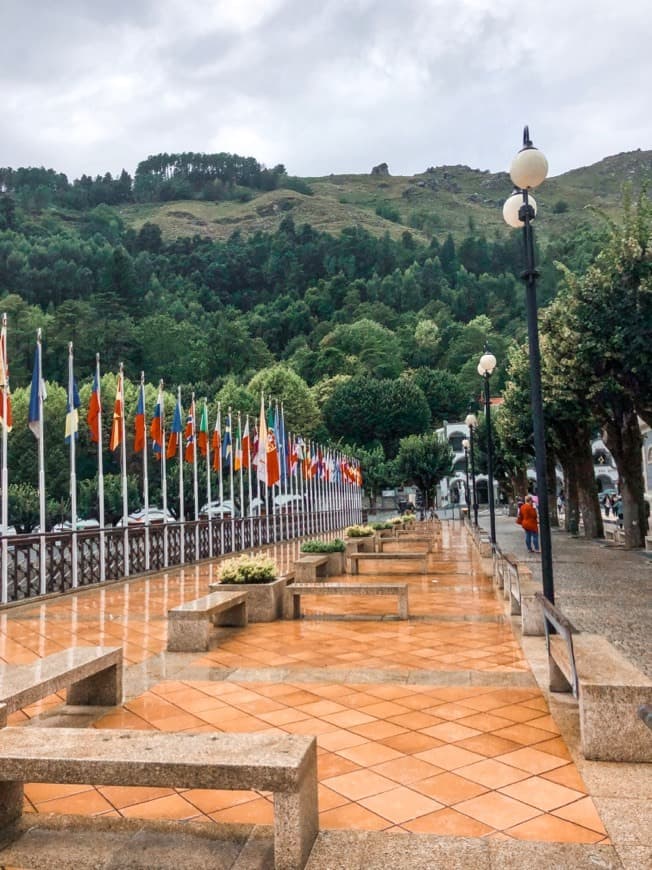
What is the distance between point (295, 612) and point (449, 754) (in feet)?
17.2

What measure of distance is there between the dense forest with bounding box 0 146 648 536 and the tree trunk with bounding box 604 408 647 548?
3003 cm

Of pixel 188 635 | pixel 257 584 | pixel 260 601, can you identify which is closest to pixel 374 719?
pixel 188 635

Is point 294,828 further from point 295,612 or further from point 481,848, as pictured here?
point 295,612

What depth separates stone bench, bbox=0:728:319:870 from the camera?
9.25ft

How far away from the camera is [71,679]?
457 centimetres

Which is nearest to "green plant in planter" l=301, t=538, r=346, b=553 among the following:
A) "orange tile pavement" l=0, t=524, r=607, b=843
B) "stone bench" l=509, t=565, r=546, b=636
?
"orange tile pavement" l=0, t=524, r=607, b=843

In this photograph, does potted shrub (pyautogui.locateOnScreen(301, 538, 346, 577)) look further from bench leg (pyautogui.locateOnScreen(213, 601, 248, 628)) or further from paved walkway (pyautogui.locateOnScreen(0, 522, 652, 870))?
bench leg (pyautogui.locateOnScreen(213, 601, 248, 628))

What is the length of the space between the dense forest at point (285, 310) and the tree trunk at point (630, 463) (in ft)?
98.5

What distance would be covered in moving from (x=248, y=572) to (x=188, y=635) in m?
2.18

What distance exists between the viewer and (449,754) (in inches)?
163

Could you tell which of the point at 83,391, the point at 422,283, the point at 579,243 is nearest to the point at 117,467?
the point at 83,391

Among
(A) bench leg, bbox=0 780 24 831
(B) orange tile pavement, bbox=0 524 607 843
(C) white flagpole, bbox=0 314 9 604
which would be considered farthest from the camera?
(C) white flagpole, bbox=0 314 9 604

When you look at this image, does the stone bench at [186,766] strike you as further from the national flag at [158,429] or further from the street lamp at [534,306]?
the national flag at [158,429]

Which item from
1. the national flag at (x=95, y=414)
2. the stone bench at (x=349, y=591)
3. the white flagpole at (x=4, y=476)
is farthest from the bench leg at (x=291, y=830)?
the national flag at (x=95, y=414)
